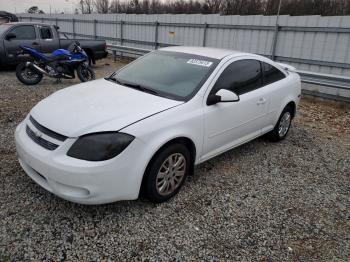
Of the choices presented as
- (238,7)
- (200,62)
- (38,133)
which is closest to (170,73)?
(200,62)

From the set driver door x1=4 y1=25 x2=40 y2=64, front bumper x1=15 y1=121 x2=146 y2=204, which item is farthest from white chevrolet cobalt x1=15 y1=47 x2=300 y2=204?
driver door x1=4 y1=25 x2=40 y2=64

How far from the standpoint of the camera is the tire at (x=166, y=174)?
3212mm

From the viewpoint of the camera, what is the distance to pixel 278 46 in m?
10.2

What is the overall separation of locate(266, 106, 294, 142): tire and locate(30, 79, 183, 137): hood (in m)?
2.47

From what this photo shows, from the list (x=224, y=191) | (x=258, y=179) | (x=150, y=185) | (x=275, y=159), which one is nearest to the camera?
(x=150, y=185)

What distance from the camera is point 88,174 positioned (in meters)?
2.80

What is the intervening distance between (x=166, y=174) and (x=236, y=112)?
52.3 inches

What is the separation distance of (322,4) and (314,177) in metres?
18.5

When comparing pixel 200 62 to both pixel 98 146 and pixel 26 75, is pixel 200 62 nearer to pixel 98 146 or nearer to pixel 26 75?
pixel 98 146

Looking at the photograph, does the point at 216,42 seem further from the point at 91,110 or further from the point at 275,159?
the point at 91,110

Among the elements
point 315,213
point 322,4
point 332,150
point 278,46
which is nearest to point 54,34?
point 278,46

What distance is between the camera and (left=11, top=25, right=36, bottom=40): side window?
33.3 ft

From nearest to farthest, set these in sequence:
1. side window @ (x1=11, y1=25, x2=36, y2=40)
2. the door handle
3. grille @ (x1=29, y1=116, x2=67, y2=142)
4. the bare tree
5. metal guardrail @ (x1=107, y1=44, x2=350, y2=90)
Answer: grille @ (x1=29, y1=116, x2=67, y2=142) < the door handle < metal guardrail @ (x1=107, y1=44, x2=350, y2=90) < side window @ (x1=11, y1=25, x2=36, y2=40) < the bare tree

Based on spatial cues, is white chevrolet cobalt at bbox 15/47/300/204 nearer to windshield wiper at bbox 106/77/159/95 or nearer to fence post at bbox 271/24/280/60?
windshield wiper at bbox 106/77/159/95
